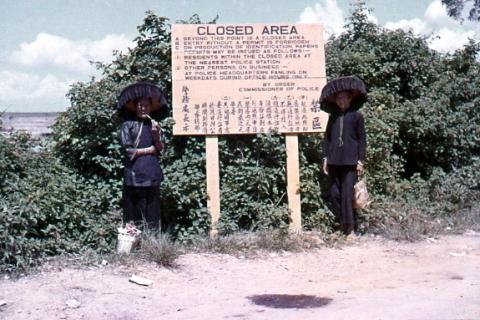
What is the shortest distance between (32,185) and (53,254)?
2.77 ft

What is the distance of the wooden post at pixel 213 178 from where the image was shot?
7.54 metres

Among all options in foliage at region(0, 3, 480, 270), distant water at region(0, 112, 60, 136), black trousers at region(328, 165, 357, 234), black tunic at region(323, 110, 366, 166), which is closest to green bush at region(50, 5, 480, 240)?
foliage at region(0, 3, 480, 270)

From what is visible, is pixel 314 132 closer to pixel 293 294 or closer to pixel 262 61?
pixel 262 61

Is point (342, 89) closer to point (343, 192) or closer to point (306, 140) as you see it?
point (306, 140)

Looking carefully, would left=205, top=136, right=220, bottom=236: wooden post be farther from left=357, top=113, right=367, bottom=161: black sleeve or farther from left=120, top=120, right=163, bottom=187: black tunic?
left=357, top=113, right=367, bottom=161: black sleeve

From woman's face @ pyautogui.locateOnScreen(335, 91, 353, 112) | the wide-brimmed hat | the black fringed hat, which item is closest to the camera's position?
the black fringed hat

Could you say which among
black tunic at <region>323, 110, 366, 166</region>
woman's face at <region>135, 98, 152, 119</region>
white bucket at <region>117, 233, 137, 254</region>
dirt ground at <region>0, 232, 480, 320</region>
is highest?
→ woman's face at <region>135, 98, 152, 119</region>

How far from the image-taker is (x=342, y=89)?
7453mm

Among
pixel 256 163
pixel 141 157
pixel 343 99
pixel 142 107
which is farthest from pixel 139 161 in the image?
pixel 343 99

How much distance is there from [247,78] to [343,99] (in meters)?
1.29

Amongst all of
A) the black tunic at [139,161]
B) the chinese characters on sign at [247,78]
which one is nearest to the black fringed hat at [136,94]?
the black tunic at [139,161]

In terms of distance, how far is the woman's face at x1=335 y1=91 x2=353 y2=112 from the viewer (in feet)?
24.8

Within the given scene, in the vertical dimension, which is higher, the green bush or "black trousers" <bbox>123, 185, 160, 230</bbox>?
the green bush

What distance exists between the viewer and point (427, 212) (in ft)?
28.4
